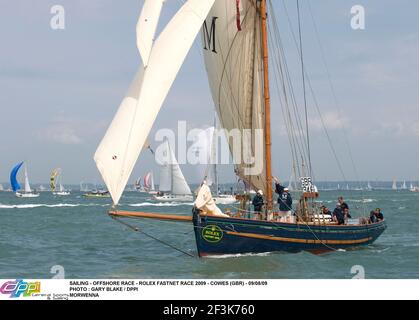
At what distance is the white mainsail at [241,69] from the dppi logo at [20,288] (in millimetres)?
15275

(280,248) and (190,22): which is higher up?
(190,22)

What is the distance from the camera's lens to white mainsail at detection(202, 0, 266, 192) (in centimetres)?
2817

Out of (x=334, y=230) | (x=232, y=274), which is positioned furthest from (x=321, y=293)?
(x=334, y=230)

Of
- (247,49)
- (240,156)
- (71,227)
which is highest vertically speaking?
(247,49)

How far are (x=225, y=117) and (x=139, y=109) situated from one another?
27.2 feet

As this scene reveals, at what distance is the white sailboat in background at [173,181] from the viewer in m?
102

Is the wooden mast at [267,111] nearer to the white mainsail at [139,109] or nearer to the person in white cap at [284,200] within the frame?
the person in white cap at [284,200]

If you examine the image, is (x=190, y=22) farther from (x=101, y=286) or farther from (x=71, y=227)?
(x=71, y=227)

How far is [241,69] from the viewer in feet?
93.4

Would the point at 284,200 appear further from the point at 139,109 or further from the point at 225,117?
the point at 139,109

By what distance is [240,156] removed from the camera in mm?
28578

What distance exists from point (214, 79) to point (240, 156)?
3524 mm

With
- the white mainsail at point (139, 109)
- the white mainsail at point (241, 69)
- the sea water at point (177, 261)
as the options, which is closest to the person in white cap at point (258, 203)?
the white mainsail at point (241, 69)

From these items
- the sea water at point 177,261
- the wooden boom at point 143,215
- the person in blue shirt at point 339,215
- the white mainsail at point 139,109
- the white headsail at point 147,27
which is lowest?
the sea water at point 177,261
